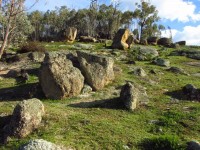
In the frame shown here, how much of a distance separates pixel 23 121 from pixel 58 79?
6396 mm

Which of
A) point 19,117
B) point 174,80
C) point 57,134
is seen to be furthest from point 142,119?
point 174,80

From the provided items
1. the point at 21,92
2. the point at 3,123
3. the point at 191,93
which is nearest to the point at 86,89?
the point at 21,92

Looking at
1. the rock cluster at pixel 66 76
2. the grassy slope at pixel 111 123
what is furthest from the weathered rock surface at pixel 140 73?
the grassy slope at pixel 111 123

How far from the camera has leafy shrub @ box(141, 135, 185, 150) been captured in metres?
14.7

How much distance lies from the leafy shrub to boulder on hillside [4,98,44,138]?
4551 millimetres

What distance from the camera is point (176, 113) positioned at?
61.8ft

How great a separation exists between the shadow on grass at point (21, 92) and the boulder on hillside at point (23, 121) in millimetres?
6083

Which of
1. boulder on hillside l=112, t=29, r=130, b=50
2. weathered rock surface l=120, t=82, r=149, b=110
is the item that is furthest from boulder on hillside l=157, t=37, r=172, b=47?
weathered rock surface l=120, t=82, r=149, b=110

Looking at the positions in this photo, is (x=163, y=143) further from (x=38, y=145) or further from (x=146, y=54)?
(x=146, y=54)

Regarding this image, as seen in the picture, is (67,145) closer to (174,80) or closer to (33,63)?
(174,80)

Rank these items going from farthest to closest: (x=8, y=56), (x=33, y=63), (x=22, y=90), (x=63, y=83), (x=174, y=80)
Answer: (x=8, y=56)
(x=33, y=63)
(x=174, y=80)
(x=22, y=90)
(x=63, y=83)

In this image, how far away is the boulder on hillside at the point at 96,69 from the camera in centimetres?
2342

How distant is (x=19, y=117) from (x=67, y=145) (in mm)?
2472

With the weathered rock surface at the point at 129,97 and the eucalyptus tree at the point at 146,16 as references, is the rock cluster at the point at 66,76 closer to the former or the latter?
the weathered rock surface at the point at 129,97
